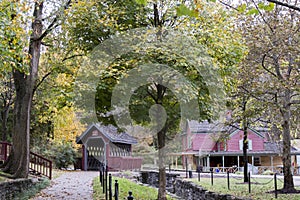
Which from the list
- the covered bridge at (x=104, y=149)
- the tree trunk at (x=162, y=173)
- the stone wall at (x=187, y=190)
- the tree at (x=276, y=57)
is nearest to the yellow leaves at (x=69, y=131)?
the covered bridge at (x=104, y=149)

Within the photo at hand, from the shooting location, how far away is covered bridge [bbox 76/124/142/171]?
1272 inches

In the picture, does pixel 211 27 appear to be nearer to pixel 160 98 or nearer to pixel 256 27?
pixel 160 98

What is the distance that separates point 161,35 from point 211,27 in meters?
1.55

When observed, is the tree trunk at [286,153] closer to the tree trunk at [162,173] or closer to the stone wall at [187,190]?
the stone wall at [187,190]

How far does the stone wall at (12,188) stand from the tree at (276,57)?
926 cm

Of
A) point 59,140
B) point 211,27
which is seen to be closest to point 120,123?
point 211,27

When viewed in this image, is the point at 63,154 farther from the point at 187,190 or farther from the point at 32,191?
the point at 32,191

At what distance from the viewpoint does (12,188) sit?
1323cm

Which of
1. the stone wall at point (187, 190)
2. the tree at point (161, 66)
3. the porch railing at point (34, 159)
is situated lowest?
the stone wall at point (187, 190)

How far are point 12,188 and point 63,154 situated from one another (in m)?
19.9

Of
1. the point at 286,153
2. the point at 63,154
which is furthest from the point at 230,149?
the point at 286,153

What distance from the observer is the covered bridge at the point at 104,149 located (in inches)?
1272

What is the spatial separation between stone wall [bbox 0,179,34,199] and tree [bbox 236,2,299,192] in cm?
926

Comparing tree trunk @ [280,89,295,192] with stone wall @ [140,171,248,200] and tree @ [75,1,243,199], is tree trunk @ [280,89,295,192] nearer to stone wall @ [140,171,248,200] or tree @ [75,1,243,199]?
stone wall @ [140,171,248,200]
